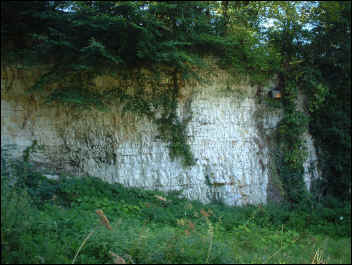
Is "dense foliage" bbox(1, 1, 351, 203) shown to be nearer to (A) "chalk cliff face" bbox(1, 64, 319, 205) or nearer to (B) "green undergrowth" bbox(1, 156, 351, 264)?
(A) "chalk cliff face" bbox(1, 64, 319, 205)

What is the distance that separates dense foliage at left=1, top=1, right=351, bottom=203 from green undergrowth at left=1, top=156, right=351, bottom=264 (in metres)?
1.48

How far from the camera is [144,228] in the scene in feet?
14.8

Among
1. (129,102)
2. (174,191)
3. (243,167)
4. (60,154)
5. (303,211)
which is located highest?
(129,102)

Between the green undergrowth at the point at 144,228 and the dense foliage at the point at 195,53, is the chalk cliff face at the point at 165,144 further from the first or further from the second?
the green undergrowth at the point at 144,228

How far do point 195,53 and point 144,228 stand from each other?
486cm

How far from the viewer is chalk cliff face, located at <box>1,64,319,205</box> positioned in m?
6.89

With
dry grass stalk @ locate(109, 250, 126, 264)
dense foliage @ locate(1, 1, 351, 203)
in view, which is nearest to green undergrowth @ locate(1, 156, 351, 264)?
dry grass stalk @ locate(109, 250, 126, 264)

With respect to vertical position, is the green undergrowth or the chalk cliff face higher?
the chalk cliff face

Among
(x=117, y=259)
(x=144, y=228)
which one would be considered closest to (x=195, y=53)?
(x=144, y=228)

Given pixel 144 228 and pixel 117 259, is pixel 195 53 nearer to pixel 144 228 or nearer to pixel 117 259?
pixel 144 228

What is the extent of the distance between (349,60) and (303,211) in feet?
14.4

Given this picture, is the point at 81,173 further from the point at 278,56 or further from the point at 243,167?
the point at 278,56

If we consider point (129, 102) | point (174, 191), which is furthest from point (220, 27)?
point (174, 191)

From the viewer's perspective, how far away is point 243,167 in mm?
8062
